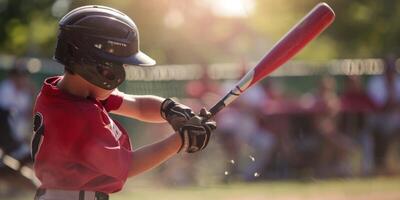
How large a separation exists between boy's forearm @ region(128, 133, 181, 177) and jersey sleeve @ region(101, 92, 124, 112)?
0.64 metres

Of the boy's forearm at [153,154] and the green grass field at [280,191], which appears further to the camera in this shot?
the green grass field at [280,191]

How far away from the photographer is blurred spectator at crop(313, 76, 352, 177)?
12.2 m

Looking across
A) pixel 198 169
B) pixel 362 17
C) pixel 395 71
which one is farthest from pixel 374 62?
pixel 362 17

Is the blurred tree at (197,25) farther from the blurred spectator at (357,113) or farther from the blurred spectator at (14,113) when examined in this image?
the blurred spectator at (14,113)

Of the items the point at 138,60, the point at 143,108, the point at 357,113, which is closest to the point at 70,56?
the point at 138,60

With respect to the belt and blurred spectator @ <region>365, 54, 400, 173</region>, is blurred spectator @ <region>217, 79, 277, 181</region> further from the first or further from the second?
the belt

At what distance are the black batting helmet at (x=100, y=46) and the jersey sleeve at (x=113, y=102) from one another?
0.54 metres

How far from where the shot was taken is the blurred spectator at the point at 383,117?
40.5ft

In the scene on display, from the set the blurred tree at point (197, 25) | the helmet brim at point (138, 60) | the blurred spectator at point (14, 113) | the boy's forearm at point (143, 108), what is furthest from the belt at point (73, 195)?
the blurred tree at point (197, 25)

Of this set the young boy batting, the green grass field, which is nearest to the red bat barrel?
the young boy batting

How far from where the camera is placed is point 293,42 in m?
5.09

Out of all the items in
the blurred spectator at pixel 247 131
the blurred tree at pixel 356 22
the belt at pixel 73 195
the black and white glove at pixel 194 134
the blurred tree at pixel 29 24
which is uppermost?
the blurred tree at pixel 356 22

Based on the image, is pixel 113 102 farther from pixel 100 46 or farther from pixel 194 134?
pixel 194 134

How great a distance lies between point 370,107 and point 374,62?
81 centimetres
